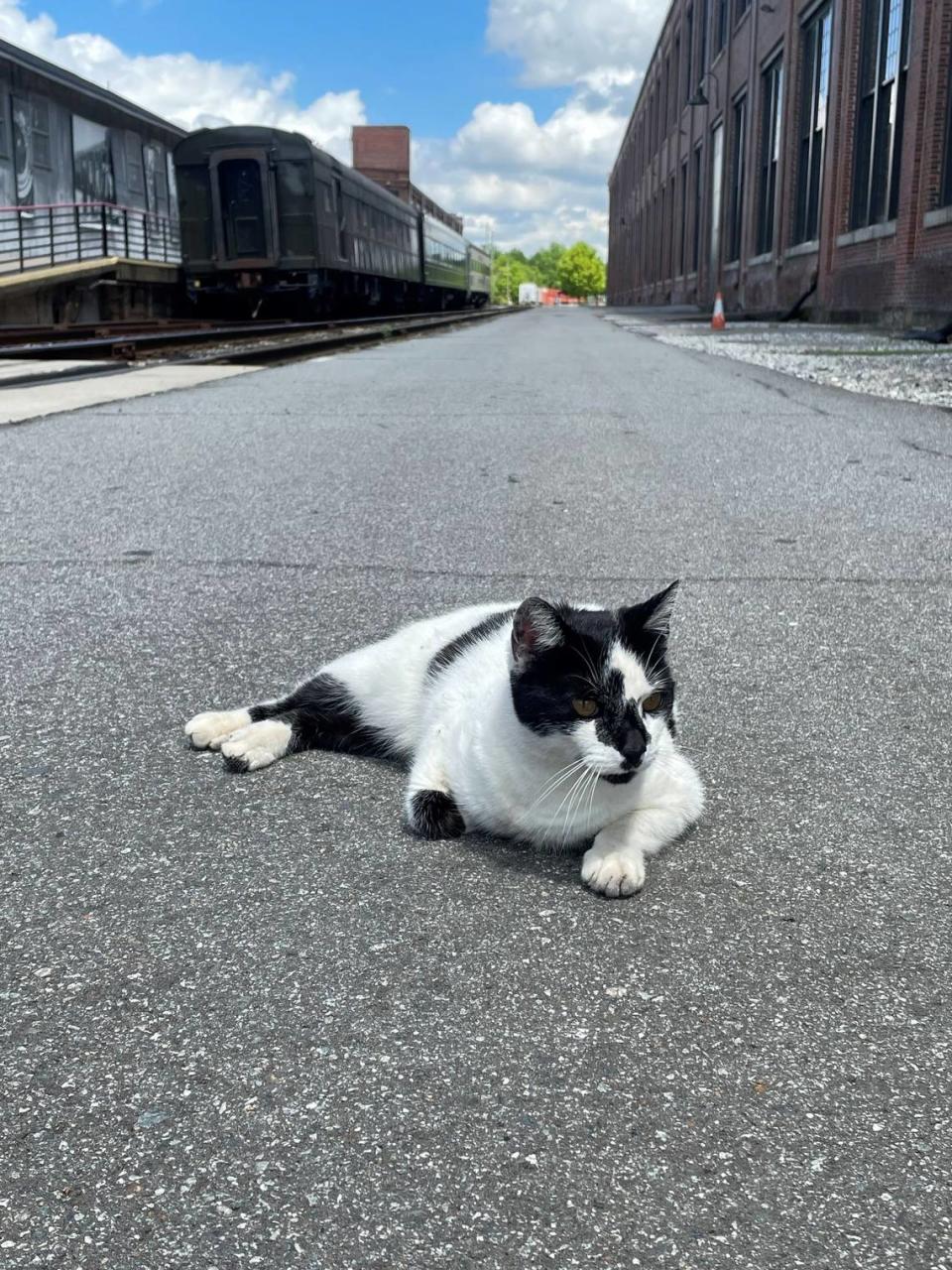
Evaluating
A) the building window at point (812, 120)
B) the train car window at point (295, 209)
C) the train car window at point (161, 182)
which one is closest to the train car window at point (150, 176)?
the train car window at point (161, 182)

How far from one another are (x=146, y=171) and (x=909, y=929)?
35104mm

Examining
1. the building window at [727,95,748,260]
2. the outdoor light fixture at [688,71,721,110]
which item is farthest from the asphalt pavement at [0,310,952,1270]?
the outdoor light fixture at [688,71,721,110]

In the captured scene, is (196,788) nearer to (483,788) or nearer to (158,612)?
(483,788)

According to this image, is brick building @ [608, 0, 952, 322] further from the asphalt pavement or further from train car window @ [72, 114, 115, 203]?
train car window @ [72, 114, 115, 203]

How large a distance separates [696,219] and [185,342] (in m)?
34.2

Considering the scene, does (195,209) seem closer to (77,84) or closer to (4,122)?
(4,122)

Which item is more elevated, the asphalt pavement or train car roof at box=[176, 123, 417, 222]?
train car roof at box=[176, 123, 417, 222]

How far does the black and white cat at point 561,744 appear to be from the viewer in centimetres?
196

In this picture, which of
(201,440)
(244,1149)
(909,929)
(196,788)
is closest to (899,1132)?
(909,929)

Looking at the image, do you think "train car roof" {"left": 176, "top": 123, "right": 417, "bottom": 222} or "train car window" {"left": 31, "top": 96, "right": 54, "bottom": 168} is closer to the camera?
"train car roof" {"left": 176, "top": 123, "right": 417, "bottom": 222}

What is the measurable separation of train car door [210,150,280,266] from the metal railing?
7.42 feet

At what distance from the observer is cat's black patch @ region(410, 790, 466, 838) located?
218 cm

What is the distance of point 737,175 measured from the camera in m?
36.3

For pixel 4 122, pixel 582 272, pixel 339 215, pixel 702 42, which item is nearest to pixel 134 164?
pixel 4 122
